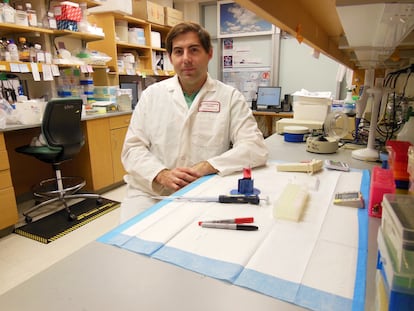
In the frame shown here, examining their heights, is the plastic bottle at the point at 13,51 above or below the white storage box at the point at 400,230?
above

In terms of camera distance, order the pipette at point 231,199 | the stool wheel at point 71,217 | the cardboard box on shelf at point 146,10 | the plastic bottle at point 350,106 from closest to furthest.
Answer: the pipette at point 231,199, the plastic bottle at point 350,106, the stool wheel at point 71,217, the cardboard box on shelf at point 146,10

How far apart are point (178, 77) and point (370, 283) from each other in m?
1.32

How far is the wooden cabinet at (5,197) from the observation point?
7.44 ft

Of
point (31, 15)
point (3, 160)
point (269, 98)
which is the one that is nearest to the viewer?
point (3, 160)

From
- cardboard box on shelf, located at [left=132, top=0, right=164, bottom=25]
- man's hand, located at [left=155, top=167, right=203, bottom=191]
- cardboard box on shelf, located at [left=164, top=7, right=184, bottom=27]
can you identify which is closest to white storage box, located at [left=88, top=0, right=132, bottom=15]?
cardboard box on shelf, located at [left=132, top=0, right=164, bottom=25]

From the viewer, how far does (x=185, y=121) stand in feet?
4.96

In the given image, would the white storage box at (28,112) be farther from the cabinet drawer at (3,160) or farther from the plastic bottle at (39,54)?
the plastic bottle at (39,54)

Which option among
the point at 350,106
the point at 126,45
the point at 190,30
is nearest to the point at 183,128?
the point at 190,30

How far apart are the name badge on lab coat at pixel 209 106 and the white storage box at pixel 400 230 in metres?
1.18

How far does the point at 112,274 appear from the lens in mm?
624

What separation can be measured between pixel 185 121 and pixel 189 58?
319 mm

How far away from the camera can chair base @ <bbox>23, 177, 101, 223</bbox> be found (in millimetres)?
2654

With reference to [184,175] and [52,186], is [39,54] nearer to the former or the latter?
[52,186]

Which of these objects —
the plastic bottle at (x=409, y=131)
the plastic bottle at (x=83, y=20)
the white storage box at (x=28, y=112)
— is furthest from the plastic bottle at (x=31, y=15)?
the plastic bottle at (x=409, y=131)
